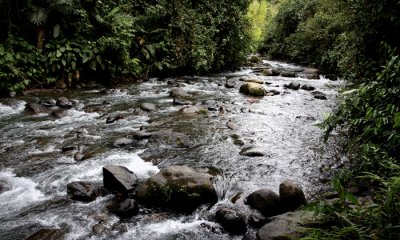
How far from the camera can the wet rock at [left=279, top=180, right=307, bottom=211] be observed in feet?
12.4

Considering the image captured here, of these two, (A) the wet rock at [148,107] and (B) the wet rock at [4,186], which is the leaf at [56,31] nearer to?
(A) the wet rock at [148,107]

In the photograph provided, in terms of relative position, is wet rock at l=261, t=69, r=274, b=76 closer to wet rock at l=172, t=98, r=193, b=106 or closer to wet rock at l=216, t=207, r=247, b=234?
wet rock at l=172, t=98, r=193, b=106

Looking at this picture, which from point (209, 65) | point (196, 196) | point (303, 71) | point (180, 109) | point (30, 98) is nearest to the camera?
point (196, 196)

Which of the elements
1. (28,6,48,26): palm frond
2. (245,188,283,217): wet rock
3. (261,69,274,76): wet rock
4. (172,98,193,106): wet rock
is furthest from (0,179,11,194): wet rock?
(261,69,274,76): wet rock

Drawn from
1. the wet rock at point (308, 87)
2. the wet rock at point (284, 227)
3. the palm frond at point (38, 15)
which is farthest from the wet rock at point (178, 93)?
the wet rock at point (284, 227)

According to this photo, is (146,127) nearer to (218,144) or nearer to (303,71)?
(218,144)

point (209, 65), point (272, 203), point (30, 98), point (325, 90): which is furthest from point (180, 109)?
point (209, 65)

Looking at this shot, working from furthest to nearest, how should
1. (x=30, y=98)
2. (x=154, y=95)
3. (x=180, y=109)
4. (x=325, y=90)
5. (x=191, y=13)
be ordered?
(x=191, y=13) → (x=325, y=90) → (x=154, y=95) → (x=30, y=98) → (x=180, y=109)

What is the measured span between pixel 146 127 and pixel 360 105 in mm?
4303

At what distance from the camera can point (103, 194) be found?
422 centimetres

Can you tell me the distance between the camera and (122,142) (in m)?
5.99

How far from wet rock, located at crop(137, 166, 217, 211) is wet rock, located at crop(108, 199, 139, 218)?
19cm

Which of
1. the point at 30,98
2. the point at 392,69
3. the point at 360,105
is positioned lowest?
the point at 30,98

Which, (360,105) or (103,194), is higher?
(360,105)
